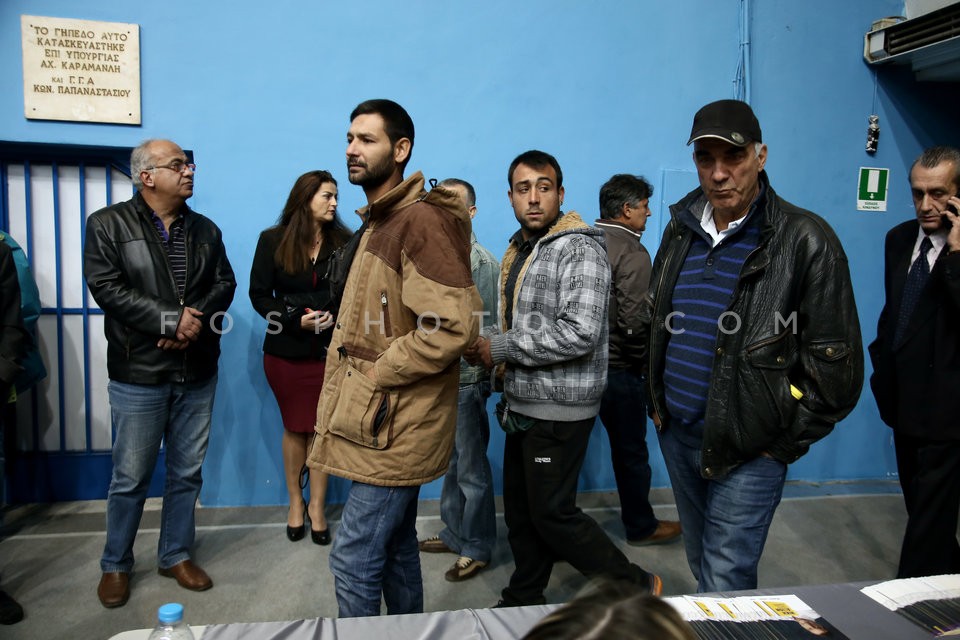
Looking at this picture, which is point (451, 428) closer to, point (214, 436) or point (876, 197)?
point (214, 436)

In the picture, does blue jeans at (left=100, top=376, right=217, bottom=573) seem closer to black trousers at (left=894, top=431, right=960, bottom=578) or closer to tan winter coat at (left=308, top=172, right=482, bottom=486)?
tan winter coat at (left=308, top=172, right=482, bottom=486)

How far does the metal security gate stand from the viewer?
11.5ft

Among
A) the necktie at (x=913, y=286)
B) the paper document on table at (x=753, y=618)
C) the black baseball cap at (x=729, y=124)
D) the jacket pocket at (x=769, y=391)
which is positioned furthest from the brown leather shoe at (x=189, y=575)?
the necktie at (x=913, y=286)

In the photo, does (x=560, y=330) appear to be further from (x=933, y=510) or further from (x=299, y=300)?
(x=933, y=510)

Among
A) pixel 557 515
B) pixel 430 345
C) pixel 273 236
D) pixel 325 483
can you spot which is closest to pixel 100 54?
pixel 273 236

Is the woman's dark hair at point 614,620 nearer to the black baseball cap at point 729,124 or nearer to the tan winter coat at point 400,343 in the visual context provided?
the tan winter coat at point 400,343

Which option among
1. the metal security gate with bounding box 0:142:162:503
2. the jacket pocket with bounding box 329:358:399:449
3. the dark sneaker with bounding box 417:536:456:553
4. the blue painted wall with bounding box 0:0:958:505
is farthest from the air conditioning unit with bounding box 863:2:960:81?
the metal security gate with bounding box 0:142:162:503

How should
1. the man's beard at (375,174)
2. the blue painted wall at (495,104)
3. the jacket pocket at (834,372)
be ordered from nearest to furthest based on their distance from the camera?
the jacket pocket at (834,372) → the man's beard at (375,174) → the blue painted wall at (495,104)

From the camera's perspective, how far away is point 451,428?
1960 millimetres

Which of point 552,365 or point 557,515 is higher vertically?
point 552,365

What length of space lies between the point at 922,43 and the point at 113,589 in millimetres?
5096

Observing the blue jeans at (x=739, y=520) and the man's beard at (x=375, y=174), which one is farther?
the man's beard at (x=375, y=174)

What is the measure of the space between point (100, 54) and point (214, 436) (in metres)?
2.16

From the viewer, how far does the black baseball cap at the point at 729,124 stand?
1677 mm
